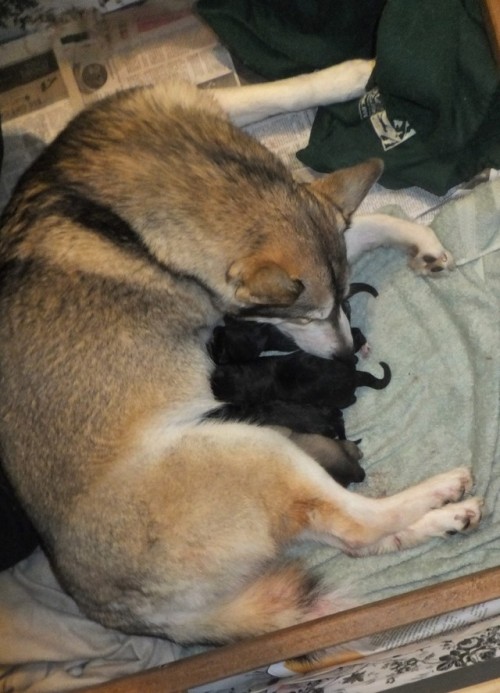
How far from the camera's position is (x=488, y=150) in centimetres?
281

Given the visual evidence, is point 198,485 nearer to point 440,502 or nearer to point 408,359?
point 440,502

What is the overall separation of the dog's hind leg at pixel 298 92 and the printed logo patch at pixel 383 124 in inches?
2.0

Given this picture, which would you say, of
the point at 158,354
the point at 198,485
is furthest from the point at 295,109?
the point at 198,485

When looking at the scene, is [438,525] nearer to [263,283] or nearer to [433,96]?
[263,283]

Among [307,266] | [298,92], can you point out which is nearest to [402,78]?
[298,92]

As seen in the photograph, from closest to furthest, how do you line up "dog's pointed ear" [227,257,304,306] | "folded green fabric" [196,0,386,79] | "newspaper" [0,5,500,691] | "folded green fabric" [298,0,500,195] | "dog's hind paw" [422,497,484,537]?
"dog's pointed ear" [227,257,304,306] → "dog's hind paw" [422,497,484,537] → "folded green fabric" [298,0,500,195] → "folded green fabric" [196,0,386,79] → "newspaper" [0,5,500,691]

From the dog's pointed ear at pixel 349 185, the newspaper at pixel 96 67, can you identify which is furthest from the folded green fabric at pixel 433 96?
the dog's pointed ear at pixel 349 185

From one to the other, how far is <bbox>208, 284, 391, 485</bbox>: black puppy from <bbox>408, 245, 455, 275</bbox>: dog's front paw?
13.2 inches

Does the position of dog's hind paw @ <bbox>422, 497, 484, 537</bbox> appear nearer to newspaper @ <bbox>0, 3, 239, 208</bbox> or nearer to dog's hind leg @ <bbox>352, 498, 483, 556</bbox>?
dog's hind leg @ <bbox>352, 498, 483, 556</bbox>

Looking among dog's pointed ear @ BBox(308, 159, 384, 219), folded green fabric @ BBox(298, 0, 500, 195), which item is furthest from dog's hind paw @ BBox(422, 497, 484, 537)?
folded green fabric @ BBox(298, 0, 500, 195)

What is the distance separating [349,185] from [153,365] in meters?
0.81

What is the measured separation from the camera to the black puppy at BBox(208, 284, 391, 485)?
8.58ft

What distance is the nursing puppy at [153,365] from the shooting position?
2.17 meters

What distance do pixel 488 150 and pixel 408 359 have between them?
0.81 m
